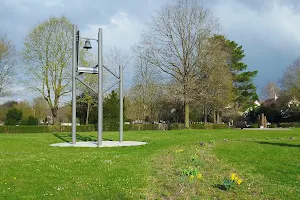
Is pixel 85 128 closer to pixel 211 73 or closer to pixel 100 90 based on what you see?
pixel 211 73

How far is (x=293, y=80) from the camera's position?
193 feet

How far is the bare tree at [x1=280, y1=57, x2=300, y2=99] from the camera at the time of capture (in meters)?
56.9

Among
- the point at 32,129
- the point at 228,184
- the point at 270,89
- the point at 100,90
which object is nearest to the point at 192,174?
the point at 228,184

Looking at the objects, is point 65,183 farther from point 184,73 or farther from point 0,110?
point 0,110

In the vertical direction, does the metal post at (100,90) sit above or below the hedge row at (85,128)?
above

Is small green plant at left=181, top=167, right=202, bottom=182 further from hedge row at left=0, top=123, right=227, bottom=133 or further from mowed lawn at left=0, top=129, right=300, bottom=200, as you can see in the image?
hedge row at left=0, top=123, right=227, bottom=133

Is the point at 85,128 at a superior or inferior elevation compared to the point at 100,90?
inferior

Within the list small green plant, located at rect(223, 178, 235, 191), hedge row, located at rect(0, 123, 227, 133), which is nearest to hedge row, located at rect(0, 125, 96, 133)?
hedge row, located at rect(0, 123, 227, 133)

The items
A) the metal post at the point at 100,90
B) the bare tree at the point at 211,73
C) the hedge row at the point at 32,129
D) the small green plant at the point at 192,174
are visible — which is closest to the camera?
the small green plant at the point at 192,174

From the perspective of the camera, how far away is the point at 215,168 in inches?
343

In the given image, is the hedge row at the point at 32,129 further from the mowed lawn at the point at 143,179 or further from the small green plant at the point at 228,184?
the small green plant at the point at 228,184

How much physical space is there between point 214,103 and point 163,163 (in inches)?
1552

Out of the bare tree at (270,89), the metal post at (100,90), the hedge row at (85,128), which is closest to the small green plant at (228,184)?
the metal post at (100,90)

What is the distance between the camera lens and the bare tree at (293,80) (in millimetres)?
56906
